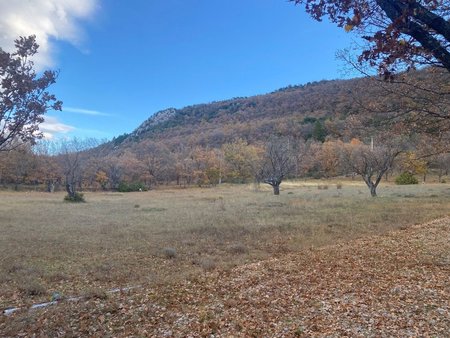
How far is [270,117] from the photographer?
126m

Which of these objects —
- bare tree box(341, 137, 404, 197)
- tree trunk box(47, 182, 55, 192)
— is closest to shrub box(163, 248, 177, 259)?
bare tree box(341, 137, 404, 197)

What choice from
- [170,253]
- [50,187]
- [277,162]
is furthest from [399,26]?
[50,187]

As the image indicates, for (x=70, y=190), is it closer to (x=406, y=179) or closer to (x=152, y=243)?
(x=152, y=243)

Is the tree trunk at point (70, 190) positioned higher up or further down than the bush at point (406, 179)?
further down

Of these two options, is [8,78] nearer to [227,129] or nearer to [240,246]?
[240,246]

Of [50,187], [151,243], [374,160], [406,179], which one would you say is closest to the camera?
[151,243]

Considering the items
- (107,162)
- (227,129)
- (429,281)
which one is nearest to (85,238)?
(429,281)

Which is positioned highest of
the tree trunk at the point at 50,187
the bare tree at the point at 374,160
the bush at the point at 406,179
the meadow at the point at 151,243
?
the bare tree at the point at 374,160

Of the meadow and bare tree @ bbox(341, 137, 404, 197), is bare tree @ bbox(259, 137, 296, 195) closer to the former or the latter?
bare tree @ bbox(341, 137, 404, 197)

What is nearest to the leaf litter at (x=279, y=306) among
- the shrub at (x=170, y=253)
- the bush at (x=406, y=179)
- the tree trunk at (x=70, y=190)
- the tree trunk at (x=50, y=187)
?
the shrub at (x=170, y=253)

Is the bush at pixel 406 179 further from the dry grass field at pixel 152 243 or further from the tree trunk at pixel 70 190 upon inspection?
the tree trunk at pixel 70 190

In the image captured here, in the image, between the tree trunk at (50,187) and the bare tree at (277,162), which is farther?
the tree trunk at (50,187)

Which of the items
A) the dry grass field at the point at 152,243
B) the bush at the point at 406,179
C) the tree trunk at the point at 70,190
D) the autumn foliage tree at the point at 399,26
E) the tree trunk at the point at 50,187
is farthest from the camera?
the tree trunk at the point at 50,187

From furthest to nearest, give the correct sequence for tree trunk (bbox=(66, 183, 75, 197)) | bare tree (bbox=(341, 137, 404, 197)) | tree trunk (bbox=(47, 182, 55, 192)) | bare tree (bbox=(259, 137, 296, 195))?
1. tree trunk (bbox=(47, 182, 55, 192))
2. bare tree (bbox=(259, 137, 296, 195))
3. tree trunk (bbox=(66, 183, 75, 197))
4. bare tree (bbox=(341, 137, 404, 197))
